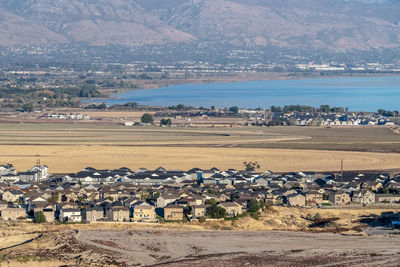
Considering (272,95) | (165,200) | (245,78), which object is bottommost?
(165,200)

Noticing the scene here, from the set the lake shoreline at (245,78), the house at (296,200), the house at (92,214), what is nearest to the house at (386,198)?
the house at (296,200)

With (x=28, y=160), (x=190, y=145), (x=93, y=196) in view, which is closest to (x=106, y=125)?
(x=190, y=145)

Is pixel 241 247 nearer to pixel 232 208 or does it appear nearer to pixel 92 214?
pixel 232 208

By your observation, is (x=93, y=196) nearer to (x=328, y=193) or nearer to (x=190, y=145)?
(x=328, y=193)

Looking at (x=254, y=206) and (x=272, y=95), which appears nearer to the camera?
(x=254, y=206)

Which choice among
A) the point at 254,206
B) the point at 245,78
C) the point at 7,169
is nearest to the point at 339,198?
the point at 254,206

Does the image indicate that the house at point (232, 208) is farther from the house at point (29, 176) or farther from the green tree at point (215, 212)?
the house at point (29, 176)
